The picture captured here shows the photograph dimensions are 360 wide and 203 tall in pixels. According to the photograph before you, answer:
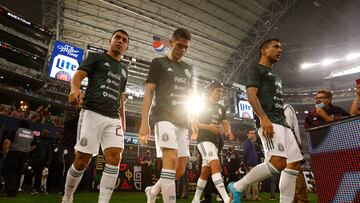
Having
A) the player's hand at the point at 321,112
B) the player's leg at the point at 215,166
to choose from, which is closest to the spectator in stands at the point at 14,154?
the player's leg at the point at 215,166

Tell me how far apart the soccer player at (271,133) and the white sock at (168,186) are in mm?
902

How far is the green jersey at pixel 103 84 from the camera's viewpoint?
3.45 meters

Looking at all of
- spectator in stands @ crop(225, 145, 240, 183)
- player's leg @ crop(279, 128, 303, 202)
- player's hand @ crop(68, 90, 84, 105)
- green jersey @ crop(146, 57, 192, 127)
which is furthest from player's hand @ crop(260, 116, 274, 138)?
spectator in stands @ crop(225, 145, 240, 183)

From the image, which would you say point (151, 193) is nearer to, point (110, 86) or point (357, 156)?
point (110, 86)

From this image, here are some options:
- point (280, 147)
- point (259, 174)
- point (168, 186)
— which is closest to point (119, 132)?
point (168, 186)

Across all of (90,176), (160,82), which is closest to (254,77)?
(160,82)

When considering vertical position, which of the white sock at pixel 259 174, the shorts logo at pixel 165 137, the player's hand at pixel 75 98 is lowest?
the white sock at pixel 259 174

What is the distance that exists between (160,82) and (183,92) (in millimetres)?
311

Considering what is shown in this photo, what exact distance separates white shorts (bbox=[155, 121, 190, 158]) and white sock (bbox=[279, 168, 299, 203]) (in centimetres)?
122

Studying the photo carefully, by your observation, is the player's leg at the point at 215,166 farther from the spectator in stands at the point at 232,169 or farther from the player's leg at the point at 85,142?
the spectator in stands at the point at 232,169

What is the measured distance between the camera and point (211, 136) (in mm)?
5312

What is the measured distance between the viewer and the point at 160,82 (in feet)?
11.1

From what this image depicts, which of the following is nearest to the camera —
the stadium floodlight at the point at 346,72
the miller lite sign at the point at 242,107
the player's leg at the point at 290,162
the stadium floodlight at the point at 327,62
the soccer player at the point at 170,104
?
the soccer player at the point at 170,104

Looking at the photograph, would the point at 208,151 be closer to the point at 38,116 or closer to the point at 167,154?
the point at 167,154
